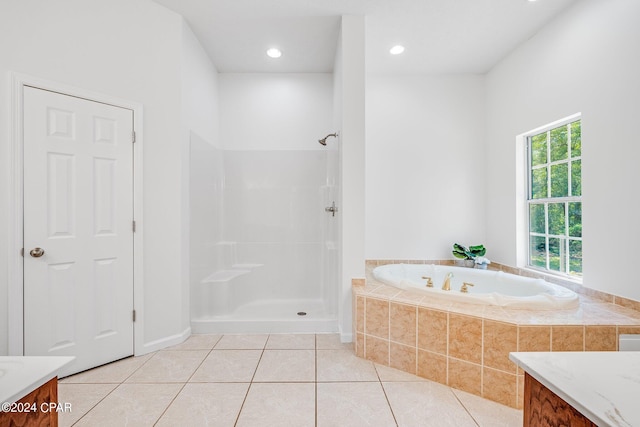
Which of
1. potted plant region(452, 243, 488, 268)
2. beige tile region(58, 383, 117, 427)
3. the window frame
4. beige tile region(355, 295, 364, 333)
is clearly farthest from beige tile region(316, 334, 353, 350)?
the window frame

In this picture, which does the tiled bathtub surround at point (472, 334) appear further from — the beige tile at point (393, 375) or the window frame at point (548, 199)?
the window frame at point (548, 199)

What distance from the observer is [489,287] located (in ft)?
9.00

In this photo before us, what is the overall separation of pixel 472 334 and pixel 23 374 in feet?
6.31

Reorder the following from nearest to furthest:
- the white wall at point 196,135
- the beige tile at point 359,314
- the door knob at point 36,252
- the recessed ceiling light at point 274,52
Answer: the door knob at point 36,252, the beige tile at point 359,314, the white wall at point 196,135, the recessed ceiling light at point 274,52

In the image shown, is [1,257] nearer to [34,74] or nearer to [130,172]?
[130,172]

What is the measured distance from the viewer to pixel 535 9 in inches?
93.6

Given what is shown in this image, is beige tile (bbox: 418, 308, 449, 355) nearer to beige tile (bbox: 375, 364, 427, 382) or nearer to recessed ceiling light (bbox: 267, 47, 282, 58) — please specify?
beige tile (bbox: 375, 364, 427, 382)

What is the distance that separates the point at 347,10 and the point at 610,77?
1887 millimetres

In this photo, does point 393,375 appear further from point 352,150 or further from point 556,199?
point 556,199

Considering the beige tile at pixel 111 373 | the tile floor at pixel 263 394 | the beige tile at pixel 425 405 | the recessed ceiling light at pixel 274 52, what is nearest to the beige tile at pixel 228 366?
the tile floor at pixel 263 394

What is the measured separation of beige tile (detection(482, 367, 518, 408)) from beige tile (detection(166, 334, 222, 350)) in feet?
6.32

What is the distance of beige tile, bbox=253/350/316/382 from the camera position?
1961 mm

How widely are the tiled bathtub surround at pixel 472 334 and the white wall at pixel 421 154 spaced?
1.35 metres

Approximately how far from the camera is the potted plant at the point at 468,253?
10.4ft
